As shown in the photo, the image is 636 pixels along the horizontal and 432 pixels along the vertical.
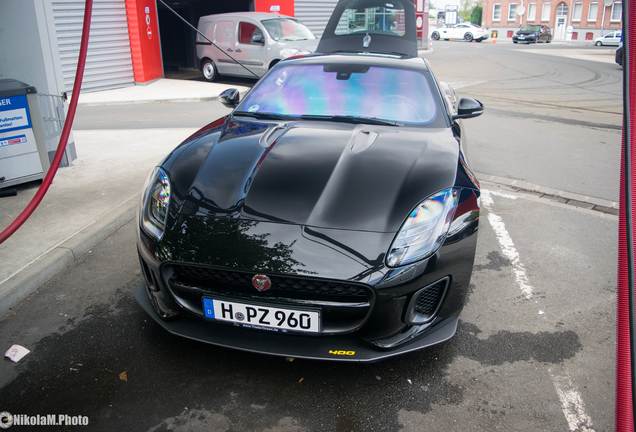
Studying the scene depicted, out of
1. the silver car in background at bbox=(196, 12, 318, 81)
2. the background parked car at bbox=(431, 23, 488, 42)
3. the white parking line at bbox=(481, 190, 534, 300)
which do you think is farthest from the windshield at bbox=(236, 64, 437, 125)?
the background parked car at bbox=(431, 23, 488, 42)

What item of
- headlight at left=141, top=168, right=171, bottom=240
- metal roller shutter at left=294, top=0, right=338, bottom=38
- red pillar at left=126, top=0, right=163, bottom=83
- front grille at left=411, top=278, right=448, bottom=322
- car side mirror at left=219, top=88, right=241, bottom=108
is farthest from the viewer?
metal roller shutter at left=294, top=0, right=338, bottom=38

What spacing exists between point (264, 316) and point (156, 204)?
0.91 m

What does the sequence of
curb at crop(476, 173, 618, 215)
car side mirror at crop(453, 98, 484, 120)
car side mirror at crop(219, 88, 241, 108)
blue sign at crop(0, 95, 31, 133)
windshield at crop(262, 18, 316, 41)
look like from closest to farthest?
car side mirror at crop(453, 98, 484, 120), car side mirror at crop(219, 88, 241, 108), blue sign at crop(0, 95, 31, 133), curb at crop(476, 173, 618, 215), windshield at crop(262, 18, 316, 41)

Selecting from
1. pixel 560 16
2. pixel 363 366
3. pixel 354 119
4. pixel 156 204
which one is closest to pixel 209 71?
pixel 354 119

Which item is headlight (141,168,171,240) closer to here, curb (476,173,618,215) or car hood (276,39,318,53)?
curb (476,173,618,215)

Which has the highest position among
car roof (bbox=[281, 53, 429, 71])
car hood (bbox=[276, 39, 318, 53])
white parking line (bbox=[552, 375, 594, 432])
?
car roof (bbox=[281, 53, 429, 71])

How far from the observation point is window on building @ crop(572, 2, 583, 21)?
55.9m

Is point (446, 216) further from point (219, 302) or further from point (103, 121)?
point (103, 121)

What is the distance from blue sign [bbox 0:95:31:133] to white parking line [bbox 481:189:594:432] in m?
4.46

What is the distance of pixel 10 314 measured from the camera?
329 cm

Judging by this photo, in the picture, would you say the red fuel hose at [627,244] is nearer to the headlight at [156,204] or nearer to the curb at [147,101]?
the headlight at [156,204]

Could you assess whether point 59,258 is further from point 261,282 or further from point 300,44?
point 300,44

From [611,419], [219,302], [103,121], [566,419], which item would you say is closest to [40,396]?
[219,302]

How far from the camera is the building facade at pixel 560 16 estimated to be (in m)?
53.8
